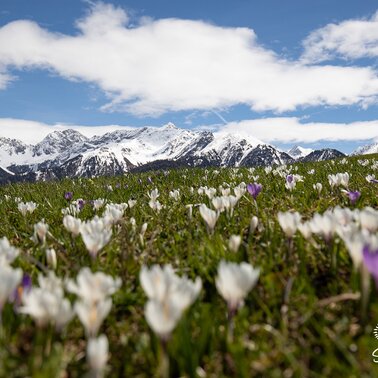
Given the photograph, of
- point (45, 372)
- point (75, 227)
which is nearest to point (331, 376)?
point (45, 372)

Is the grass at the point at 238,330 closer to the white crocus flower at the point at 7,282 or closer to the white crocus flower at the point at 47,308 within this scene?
the white crocus flower at the point at 47,308

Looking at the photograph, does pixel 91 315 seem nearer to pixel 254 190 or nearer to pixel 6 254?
Result: pixel 6 254

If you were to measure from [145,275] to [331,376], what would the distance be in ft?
3.61

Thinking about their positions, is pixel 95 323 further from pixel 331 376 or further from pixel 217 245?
pixel 217 245

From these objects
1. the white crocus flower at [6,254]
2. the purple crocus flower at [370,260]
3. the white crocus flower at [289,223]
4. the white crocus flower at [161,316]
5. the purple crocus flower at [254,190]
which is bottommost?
the white crocus flower at [161,316]

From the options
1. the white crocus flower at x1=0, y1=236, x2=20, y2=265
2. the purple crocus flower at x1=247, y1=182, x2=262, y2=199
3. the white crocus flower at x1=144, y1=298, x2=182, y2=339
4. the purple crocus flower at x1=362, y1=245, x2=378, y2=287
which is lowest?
the white crocus flower at x1=144, y1=298, x2=182, y2=339

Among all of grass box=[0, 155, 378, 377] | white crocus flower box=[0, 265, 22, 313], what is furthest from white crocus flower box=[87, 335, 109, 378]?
white crocus flower box=[0, 265, 22, 313]

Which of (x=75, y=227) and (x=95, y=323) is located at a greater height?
(x=75, y=227)

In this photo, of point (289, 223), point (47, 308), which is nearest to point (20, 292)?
point (47, 308)

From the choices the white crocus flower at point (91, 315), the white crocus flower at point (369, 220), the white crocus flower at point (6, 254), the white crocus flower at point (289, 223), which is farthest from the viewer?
the white crocus flower at point (289, 223)

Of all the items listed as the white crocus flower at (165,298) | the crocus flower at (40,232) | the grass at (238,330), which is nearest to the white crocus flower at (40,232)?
the crocus flower at (40,232)

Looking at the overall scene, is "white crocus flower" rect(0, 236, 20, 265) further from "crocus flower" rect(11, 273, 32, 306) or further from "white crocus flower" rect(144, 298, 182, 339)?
"white crocus flower" rect(144, 298, 182, 339)

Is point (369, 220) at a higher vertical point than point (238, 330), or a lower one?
higher

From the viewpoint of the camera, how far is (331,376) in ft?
6.76
